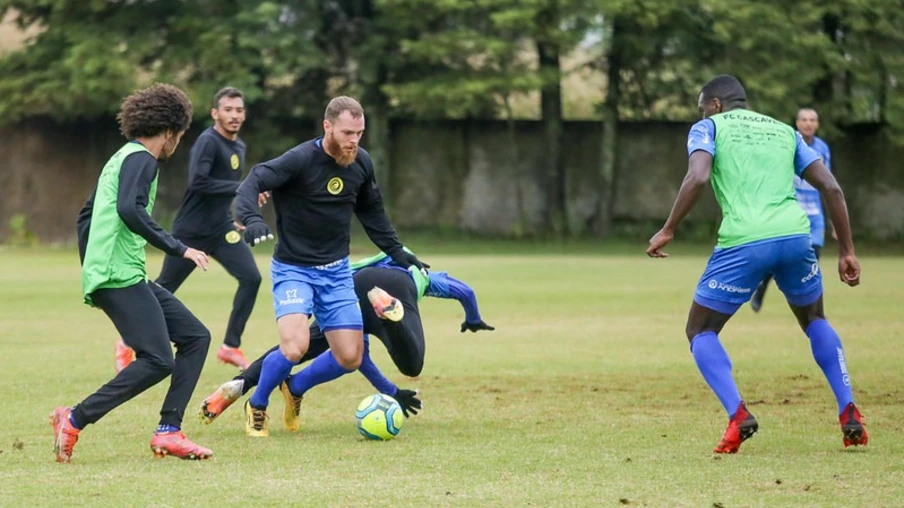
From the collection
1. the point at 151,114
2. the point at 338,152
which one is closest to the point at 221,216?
the point at 338,152

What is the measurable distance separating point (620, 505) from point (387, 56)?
29.5m

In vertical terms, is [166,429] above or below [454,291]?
below

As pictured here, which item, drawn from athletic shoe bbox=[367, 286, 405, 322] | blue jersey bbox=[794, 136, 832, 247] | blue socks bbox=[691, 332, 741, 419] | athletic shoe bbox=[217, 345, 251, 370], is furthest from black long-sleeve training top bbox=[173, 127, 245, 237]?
blue jersey bbox=[794, 136, 832, 247]

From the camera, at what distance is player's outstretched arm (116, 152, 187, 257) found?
24.6 ft

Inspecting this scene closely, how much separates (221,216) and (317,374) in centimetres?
389

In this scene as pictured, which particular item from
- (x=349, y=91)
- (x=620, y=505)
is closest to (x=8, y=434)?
(x=620, y=505)

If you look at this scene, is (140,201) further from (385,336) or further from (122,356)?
(122,356)

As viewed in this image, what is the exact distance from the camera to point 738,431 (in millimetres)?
7707

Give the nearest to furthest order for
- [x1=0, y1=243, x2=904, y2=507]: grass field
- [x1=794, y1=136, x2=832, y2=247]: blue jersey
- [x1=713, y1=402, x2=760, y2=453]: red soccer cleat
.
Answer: [x1=0, y1=243, x2=904, y2=507]: grass field → [x1=713, y1=402, x2=760, y2=453]: red soccer cleat → [x1=794, y1=136, x2=832, y2=247]: blue jersey

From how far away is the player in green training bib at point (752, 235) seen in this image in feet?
26.0

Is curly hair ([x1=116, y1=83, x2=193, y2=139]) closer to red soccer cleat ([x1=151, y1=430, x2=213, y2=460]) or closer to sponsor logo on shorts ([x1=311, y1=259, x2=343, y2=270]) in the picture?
sponsor logo on shorts ([x1=311, y1=259, x2=343, y2=270])

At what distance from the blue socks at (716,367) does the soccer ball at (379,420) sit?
1.81 metres

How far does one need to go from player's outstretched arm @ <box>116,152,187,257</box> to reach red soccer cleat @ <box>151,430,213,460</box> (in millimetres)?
1001

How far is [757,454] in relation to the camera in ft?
25.7
